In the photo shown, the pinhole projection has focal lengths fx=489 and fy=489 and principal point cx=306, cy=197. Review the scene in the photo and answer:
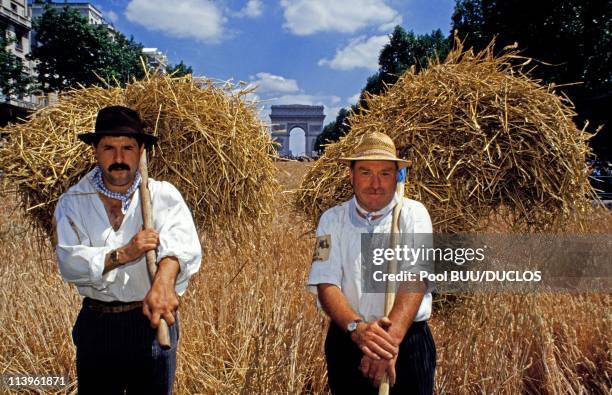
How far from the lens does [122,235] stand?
220 centimetres

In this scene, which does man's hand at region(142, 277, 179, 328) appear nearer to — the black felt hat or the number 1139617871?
the black felt hat

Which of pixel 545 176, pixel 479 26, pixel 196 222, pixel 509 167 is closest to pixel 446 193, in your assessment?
pixel 509 167

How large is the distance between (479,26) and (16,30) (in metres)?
40.3

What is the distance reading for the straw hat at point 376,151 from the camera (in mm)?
2115

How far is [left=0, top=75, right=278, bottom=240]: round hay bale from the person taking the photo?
2.72 metres

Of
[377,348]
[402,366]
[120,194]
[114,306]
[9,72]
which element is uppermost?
[9,72]

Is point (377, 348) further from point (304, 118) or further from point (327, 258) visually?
point (304, 118)

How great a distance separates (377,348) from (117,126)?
1.47 m

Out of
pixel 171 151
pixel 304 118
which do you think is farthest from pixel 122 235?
pixel 304 118

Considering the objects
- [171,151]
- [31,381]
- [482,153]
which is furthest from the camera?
[31,381]

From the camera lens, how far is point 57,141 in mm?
2740

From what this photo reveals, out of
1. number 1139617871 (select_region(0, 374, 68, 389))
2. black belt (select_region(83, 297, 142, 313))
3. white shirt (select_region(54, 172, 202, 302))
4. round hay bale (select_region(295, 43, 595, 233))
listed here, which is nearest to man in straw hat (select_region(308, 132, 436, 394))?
round hay bale (select_region(295, 43, 595, 233))

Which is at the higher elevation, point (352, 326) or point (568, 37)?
point (568, 37)

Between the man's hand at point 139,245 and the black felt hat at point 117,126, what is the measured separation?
46cm
